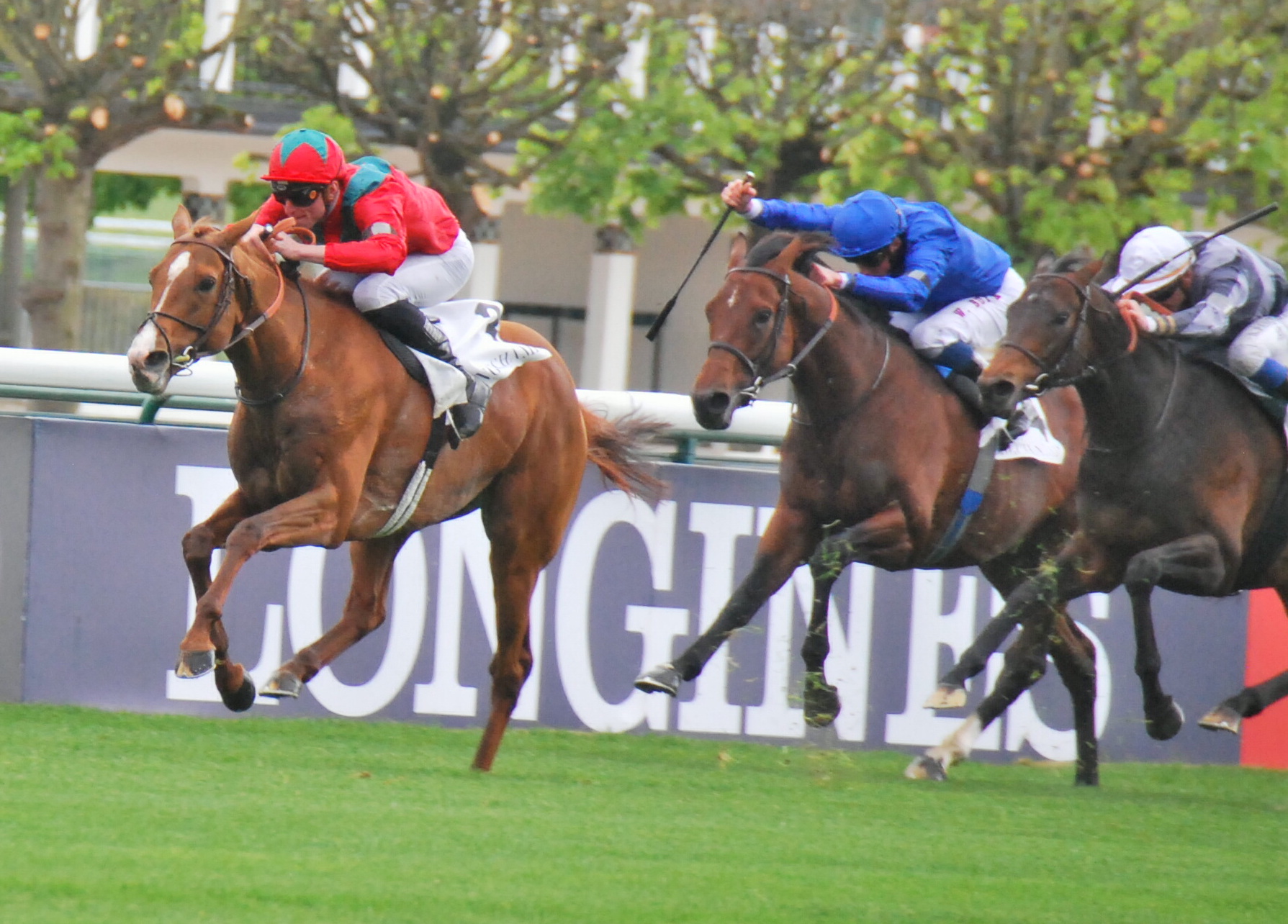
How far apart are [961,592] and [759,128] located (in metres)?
8.42

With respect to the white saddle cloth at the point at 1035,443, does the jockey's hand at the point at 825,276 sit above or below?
above

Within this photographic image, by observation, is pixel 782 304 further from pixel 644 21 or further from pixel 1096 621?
pixel 644 21

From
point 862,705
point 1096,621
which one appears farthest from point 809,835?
point 1096,621

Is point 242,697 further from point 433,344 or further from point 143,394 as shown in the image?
point 143,394

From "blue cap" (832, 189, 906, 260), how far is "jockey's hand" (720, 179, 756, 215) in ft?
1.21

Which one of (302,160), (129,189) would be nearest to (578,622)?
(302,160)

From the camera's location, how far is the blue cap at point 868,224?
7297 mm

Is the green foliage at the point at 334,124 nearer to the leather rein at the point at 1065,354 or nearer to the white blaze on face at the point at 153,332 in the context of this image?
the leather rein at the point at 1065,354

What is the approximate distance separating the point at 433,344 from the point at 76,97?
835cm

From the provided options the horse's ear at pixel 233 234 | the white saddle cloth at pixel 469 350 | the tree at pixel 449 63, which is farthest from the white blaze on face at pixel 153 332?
the tree at pixel 449 63

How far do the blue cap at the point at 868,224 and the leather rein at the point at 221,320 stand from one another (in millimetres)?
2053

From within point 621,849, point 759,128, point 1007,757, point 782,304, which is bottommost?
point 1007,757

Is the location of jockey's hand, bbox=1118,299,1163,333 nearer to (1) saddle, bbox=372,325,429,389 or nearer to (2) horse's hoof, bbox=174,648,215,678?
(1) saddle, bbox=372,325,429,389

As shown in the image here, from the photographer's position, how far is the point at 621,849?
509 centimetres
